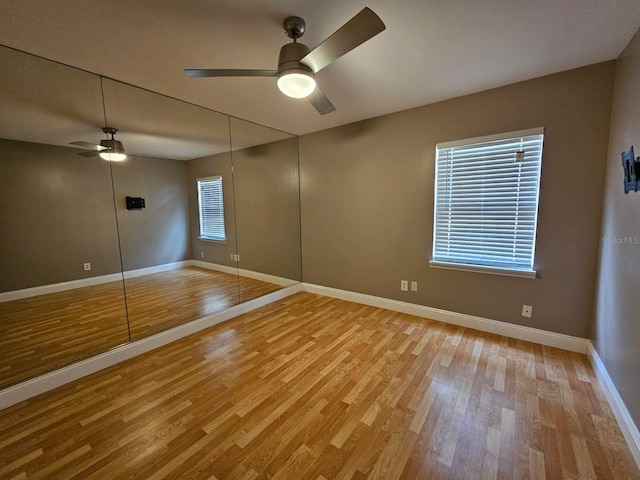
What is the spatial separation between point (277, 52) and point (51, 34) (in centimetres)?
143

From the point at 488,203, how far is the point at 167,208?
356cm

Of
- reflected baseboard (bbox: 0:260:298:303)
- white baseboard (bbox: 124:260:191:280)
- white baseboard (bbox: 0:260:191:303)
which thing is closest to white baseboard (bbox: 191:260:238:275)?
reflected baseboard (bbox: 0:260:298:303)

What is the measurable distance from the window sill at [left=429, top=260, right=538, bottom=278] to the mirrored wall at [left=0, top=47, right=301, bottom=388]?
98.5 inches

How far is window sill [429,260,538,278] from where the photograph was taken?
2445 millimetres

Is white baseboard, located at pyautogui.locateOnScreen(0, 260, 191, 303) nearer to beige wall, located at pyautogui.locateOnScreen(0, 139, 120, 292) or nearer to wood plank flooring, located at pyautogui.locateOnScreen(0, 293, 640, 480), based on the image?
beige wall, located at pyautogui.locateOnScreen(0, 139, 120, 292)

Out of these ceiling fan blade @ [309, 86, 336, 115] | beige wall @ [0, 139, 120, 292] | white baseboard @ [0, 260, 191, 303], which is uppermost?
ceiling fan blade @ [309, 86, 336, 115]

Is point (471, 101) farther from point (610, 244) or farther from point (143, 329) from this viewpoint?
point (143, 329)

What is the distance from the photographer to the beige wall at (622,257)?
4.95 ft

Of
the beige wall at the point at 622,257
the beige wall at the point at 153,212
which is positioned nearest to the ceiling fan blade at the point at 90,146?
the beige wall at the point at 153,212

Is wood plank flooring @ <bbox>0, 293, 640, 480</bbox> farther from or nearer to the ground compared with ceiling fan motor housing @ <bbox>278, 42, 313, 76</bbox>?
nearer to the ground

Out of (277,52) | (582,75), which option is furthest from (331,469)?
(582,75)

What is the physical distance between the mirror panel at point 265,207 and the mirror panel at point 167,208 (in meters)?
0.16

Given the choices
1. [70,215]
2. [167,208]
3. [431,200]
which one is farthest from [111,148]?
[431,200]

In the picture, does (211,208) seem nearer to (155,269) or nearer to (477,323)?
(155,269)
